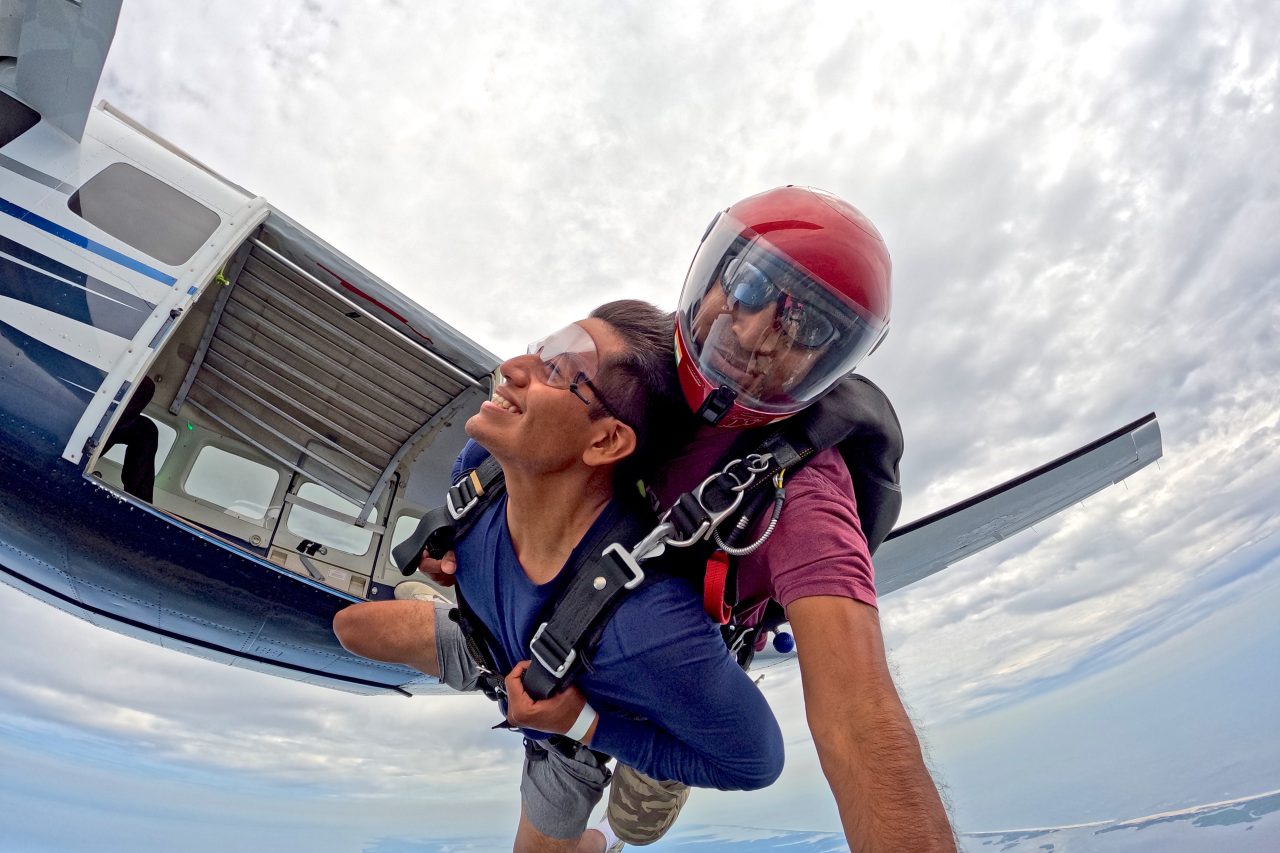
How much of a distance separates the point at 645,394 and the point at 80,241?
13.6 ft

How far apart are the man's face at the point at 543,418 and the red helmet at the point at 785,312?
0.37m

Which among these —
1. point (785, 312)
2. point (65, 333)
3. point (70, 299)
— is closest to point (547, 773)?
point (785, 312)

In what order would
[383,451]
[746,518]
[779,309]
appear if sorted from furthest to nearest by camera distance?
[383,451] → [779,309] → [746,518]

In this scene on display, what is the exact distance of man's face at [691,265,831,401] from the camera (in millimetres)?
2014

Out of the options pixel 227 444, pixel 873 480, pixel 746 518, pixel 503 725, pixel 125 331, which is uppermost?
pixel 227 444

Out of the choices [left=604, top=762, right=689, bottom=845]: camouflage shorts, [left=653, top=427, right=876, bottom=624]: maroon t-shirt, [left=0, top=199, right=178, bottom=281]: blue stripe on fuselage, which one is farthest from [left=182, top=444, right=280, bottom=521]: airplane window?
[left=653, top=427, right=876, bottom=624]: maroon t-shirt

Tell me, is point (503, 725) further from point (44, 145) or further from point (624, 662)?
point (44, 145)

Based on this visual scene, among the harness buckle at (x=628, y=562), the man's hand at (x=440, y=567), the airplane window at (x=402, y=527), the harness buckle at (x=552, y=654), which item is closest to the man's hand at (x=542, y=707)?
the harness buckle at (x=552, y=654)

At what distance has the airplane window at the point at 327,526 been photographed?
20.1 feet

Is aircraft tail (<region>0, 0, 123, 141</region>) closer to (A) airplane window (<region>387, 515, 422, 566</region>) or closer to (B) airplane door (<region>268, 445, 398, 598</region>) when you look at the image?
(B) airplane door (<region>268, 445, 398, 598</region>)

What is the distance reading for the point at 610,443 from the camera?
7.25 feet

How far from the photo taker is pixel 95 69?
399cm

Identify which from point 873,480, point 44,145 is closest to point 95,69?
point 44,145

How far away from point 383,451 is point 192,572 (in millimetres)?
2203
